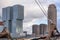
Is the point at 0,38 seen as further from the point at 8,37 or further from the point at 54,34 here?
the point at 54,34

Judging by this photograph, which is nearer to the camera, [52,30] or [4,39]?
[4,39]

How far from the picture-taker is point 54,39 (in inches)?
471

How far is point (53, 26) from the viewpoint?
43.9ft

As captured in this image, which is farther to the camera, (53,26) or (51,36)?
(53,26)

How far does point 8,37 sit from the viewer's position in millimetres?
12094

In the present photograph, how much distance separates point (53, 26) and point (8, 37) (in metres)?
3.21

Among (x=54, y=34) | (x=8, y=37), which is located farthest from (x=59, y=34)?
(x=8, y=37)

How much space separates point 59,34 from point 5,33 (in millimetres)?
3360

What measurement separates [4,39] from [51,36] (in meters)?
2.93

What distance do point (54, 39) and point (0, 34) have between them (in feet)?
10.9

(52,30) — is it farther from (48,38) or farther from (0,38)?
(0,38)

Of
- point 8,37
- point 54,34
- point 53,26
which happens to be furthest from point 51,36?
point 8,37

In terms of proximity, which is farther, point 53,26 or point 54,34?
point 53,26

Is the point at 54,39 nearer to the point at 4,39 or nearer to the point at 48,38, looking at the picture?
the point at 48,38
